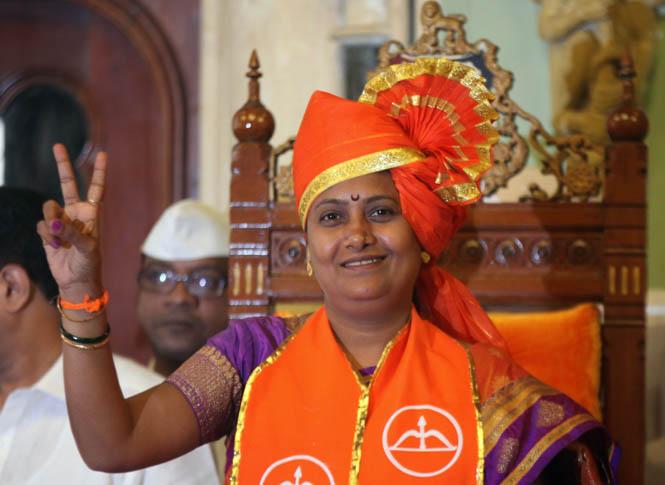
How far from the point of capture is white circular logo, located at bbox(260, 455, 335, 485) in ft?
6.23

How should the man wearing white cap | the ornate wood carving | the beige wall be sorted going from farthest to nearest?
the beige wall → the man wearing white cap → the ornate wood carving

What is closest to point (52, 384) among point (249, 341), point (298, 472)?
point (249, 341)

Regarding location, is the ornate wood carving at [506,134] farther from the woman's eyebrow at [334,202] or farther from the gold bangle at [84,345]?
the gold bangle at [84,345]

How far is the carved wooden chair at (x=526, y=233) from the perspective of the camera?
8.51 feet

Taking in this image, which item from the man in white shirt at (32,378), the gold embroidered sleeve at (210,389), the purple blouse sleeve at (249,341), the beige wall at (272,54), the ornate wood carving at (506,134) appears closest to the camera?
the gold embroidered sleeve at (210,389)

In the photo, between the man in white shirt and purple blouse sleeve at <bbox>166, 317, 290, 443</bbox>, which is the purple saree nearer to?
purple blouse sleeve at <bbox>166, 317, 290, 443</bbox>

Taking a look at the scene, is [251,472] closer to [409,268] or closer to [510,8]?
[409,268]

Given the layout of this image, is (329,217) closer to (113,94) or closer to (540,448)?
(540,448)

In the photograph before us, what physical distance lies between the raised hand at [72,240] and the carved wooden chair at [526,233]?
991 mm

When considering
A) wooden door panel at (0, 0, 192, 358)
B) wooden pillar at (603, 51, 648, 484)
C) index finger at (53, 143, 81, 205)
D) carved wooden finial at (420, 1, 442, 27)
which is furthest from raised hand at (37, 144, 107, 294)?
wooden door panel at (0, 0, 192, 358)

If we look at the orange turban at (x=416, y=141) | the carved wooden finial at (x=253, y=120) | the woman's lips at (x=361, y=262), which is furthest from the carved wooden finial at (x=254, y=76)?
the woman's lips at (x=361, y=262)

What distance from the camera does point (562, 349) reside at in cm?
253

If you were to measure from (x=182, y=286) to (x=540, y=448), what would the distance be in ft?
5.80

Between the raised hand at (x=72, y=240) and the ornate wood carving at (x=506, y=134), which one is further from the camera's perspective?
the ornate wood carving at (x=506, y=134)
